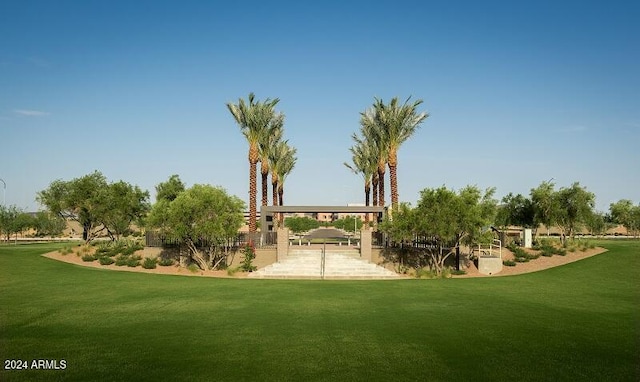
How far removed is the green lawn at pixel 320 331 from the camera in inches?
382

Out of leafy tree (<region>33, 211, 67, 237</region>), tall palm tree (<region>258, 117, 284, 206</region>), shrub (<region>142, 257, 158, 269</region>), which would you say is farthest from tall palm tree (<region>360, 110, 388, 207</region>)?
leafy tree (<region>33, 211, 67, 237</region>)

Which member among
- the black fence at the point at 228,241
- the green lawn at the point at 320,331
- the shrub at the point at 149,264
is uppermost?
the black fence at the point at 228,241

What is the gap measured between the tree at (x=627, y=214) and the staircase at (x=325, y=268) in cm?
5833

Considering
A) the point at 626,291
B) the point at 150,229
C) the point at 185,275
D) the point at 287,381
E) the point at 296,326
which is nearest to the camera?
the point at 287,381

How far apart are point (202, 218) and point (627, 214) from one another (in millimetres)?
72019

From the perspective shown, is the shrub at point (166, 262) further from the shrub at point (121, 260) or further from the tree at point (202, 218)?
the shrub at point (121, 260)

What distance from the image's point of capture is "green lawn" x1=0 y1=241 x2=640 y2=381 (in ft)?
31.8

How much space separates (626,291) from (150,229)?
3129 centimetres

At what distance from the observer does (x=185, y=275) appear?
29.6 m

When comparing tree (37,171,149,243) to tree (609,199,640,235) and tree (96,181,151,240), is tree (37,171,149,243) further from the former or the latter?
tree (609,199,640,235)

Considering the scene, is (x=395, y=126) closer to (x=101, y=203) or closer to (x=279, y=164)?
(x=279, y=164)

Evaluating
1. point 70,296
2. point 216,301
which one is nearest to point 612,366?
point 216,301

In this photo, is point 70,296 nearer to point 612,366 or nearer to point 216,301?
point 216,301

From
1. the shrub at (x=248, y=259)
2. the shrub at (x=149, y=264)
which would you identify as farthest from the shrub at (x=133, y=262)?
the shrub at (x=248, y=259)
